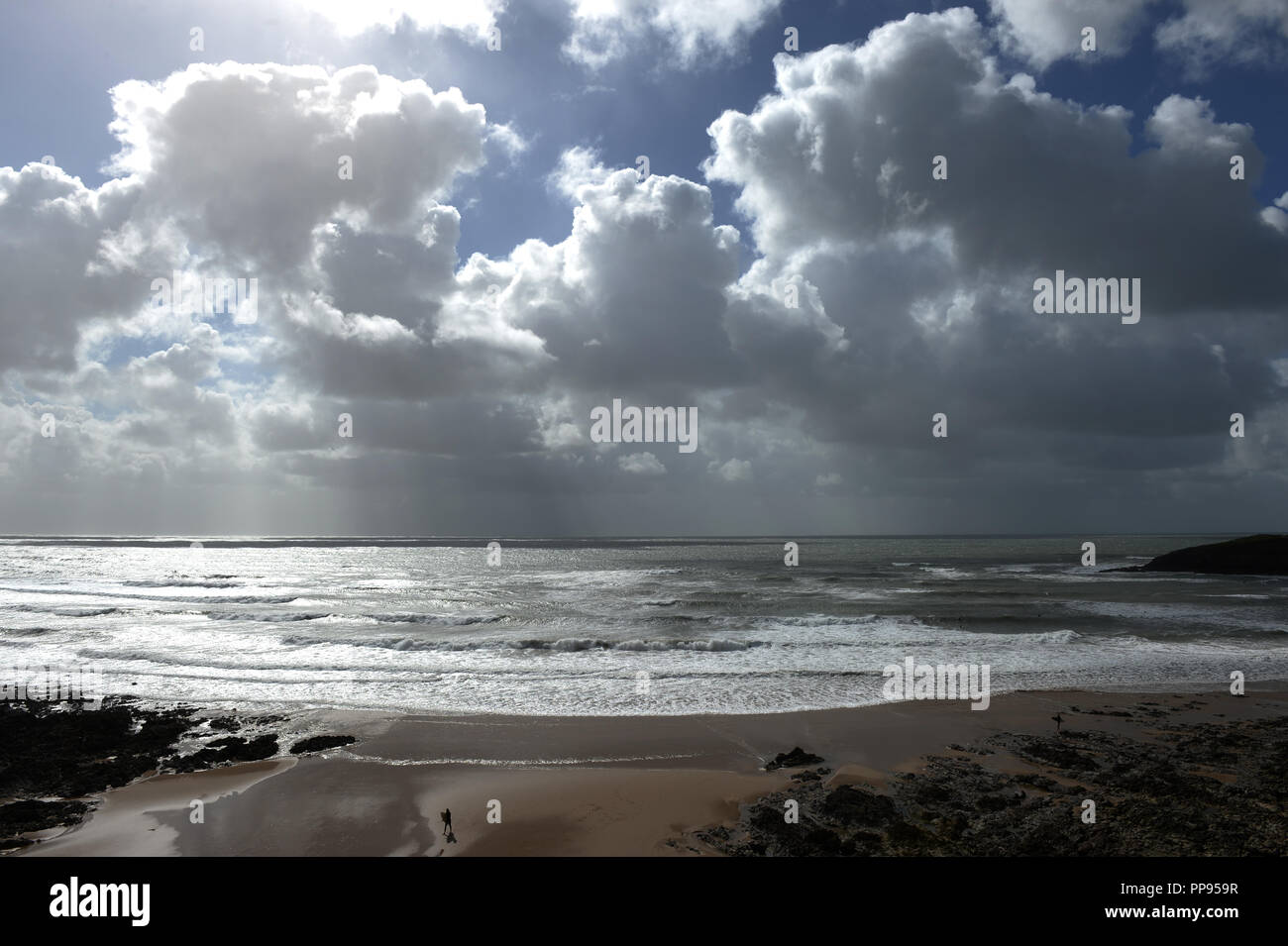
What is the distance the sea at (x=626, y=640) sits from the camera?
21.5 meters

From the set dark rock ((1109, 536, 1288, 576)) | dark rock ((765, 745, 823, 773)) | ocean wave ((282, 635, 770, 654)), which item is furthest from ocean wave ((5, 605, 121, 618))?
dark rock ((1109, 536, 1288, 576))

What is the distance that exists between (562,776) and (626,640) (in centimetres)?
1714

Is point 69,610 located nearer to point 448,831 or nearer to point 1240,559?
point 448,831

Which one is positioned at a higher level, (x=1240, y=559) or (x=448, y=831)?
(x=448, y=831)

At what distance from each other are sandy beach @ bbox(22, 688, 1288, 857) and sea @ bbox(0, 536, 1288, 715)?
1.95 m

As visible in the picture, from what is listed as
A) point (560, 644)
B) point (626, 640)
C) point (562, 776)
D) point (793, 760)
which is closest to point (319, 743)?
point (562, 776)

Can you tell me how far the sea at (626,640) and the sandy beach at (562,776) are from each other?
1.95 metres

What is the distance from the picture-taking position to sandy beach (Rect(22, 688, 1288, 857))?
11102mm

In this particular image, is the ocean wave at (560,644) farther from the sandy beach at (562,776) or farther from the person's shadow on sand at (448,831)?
the person's shadow on sand at (448,831)

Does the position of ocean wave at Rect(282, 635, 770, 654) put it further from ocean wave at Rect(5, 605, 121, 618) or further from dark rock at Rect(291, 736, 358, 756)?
ocean wave at Rect(5, 605, 121, 618)

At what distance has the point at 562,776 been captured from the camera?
45.3ft
